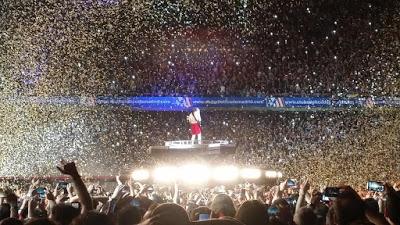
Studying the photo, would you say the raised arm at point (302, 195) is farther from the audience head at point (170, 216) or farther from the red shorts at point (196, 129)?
the red shorts at point (196, 129)

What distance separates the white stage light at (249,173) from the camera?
14.9 m

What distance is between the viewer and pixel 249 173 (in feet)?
50.5

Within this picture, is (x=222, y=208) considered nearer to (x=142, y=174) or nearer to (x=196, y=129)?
(x=142, y=174)

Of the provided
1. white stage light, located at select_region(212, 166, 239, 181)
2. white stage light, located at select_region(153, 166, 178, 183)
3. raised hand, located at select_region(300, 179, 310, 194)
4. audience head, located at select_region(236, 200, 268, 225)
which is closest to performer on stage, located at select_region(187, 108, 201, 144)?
white stage light, located at select_region(212, 166, 239, 181)

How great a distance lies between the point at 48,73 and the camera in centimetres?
4784

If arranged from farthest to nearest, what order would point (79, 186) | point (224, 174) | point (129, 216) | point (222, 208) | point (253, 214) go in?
1. point (224, 174)
2. point (79, 186)
3. point (222, 208)
4. point (129, 216)
5. point (253, 214)

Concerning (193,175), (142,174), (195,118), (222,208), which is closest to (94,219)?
(222,208)

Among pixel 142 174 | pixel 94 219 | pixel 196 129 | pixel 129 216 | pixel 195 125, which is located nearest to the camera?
pixel 94 219

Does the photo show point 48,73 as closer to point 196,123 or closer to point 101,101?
point 101,101

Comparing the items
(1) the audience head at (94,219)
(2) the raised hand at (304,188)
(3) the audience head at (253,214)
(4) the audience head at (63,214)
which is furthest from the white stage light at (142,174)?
(1) the audience head at (94,219)

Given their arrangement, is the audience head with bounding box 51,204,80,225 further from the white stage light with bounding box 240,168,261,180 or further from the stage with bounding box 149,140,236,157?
the stage with bounding box 149,140,236,157

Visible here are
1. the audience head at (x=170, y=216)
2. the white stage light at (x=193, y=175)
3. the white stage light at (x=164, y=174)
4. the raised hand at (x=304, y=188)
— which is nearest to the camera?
the audience head at (x=170, y=216)

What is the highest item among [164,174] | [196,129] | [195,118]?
[195,118]

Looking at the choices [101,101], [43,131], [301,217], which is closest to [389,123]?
[101,101]
